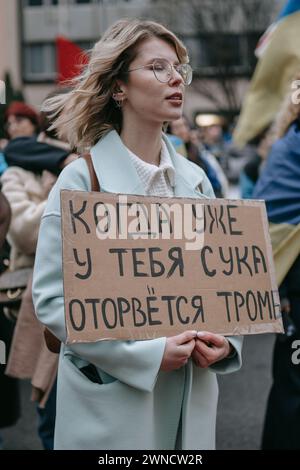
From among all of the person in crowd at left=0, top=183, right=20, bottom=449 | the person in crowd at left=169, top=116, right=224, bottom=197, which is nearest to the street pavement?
the person in crowd at left=0, top=183, right=20, bottom=449

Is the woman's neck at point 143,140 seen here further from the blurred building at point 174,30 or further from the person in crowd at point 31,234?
the blurred building at point 174,30

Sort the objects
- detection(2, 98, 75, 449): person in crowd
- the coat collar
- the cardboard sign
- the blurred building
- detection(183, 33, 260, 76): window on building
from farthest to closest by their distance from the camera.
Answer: detection(183, 33, 260, 76): window on building < the blurred building < detection(2, 98, 75, 449): person in crowd < the coat collar < the cardboard sign

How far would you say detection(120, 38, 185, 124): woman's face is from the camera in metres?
2.79

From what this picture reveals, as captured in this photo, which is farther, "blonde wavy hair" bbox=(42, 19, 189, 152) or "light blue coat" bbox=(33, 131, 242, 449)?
"blonde wavy hair" bbox=(42, 19, 189, 152)

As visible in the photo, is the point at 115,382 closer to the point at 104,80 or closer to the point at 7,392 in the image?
the point at 104,80

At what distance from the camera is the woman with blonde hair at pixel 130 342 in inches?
102

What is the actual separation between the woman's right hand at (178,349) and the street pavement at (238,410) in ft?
8.82

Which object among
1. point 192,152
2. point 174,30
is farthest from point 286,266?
point 174,30

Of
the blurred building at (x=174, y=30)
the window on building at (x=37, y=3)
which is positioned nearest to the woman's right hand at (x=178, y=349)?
the blurred building at (x=174, y=30)

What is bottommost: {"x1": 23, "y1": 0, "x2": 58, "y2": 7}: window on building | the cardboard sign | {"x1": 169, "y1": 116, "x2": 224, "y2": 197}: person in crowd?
the cardboard sign

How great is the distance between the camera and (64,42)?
7.79 metres

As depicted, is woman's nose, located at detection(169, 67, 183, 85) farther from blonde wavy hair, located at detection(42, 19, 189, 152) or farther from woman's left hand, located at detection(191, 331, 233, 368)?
woman's left hand, located at detection(191, 331, 233, 368)

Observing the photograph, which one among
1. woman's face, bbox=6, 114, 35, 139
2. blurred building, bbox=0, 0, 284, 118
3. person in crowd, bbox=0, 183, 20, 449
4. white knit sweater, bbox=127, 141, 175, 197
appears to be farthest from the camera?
blurred building, bbox=0, 0, 284, 118
